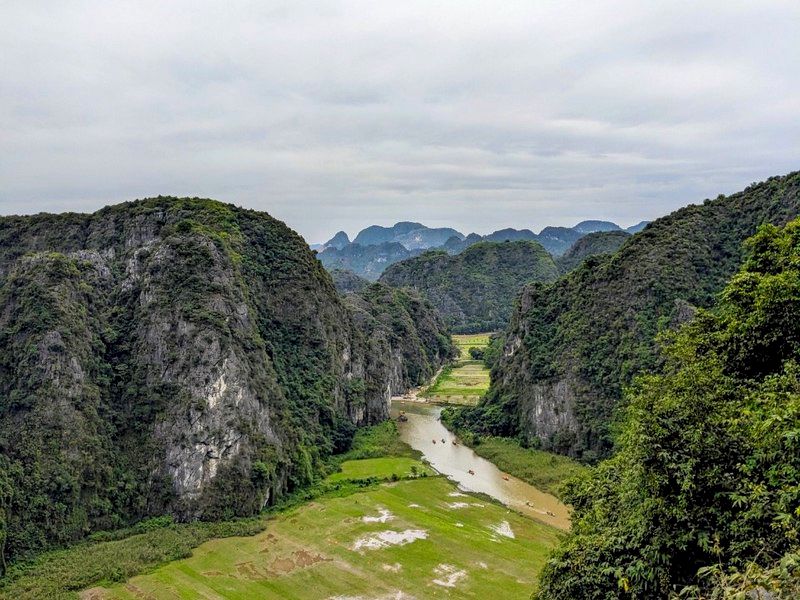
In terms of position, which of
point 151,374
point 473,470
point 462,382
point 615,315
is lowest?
point 473,470

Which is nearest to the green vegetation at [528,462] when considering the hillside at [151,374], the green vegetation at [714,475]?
the hillside at [151,374]

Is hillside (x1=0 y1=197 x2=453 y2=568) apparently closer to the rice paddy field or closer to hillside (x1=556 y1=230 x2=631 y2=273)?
the rice paddy field

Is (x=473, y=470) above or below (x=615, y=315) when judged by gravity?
below

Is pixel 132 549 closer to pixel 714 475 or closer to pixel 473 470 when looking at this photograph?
pixel 473 470

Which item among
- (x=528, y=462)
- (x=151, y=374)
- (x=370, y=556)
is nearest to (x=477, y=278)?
(x=528, y=462)

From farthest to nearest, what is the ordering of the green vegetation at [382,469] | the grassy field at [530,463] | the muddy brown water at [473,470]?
the green vegetation at [382,469] → the grassy field at [530,463] → the muddy brown water at [473,470]

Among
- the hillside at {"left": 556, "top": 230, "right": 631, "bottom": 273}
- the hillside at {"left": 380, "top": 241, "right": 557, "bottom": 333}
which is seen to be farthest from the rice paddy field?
the hillside at {"left": 556, "top": 230, "right": 631, "bottom": 273}

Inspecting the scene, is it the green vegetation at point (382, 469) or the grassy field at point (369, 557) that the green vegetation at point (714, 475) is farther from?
the green vegetation at point (382, 469)

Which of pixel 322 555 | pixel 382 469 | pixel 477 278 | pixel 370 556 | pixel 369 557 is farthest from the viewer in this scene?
pixel 477 278
